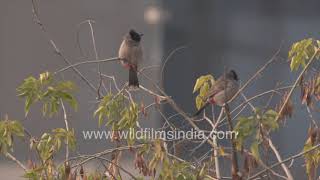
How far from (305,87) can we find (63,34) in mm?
2990

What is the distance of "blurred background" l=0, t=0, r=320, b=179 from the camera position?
18.3 feet

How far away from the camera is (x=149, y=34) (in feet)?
18.5

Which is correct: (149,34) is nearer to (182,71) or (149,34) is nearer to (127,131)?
(182,71)

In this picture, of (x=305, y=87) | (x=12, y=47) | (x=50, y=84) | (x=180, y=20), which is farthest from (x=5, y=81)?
(x=305, y=87)

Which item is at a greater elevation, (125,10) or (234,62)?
(125,10)

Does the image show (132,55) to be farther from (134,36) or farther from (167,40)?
(167,40)

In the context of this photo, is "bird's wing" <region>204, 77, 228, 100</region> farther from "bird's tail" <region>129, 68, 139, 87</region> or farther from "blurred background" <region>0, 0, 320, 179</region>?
"blurred background" <region>0, 0, 320, 179</region>

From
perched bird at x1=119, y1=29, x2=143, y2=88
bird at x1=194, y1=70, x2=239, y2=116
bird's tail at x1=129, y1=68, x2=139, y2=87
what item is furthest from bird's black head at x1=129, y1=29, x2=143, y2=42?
bird at x1=194, y1=70, x2=239, y2=116

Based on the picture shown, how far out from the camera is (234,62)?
5773 millimetres

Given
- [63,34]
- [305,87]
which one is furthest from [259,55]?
[305,87]

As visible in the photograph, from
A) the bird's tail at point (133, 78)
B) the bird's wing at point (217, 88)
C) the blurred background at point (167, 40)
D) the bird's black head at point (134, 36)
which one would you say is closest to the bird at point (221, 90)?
the bird's wing at point (217, 88)

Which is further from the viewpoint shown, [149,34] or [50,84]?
[149,34]

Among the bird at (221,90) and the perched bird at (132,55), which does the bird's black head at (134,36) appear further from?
the bird at (221,90)

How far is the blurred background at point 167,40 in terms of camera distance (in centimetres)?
558
